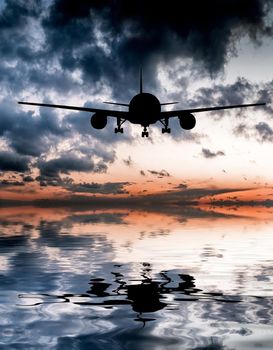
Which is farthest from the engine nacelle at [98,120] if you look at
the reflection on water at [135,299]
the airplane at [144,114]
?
the reflection on water at [135,299]

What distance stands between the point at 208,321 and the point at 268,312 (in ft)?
13.9

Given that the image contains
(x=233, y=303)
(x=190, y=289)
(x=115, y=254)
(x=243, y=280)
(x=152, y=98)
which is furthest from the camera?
(x=152, y=98)

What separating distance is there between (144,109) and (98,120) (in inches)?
340

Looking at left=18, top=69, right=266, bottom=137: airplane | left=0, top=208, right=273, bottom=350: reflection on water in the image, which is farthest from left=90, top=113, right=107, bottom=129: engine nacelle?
left=0, top=208, right=273, bottom=350: reflection on water

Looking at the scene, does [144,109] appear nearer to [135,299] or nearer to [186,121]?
[186,121]

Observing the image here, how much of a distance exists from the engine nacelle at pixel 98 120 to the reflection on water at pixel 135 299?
21446 millimetres

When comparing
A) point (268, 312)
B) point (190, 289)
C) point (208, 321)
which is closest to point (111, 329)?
point (208, 321)

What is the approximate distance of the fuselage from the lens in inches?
3004

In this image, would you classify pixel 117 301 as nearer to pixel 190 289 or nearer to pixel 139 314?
pixel 139 314

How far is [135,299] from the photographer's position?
36406 mm

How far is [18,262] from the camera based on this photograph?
5728 centimetres

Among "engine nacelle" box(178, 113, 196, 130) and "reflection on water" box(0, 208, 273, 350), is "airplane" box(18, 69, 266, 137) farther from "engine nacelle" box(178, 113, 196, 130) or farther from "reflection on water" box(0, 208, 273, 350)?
"reflection on water" box(0, 208, 273, 350)

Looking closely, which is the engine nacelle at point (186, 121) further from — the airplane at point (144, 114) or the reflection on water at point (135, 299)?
the reflection on water at point (135, 299)

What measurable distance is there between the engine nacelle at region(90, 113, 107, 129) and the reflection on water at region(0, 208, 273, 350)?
2145cm
